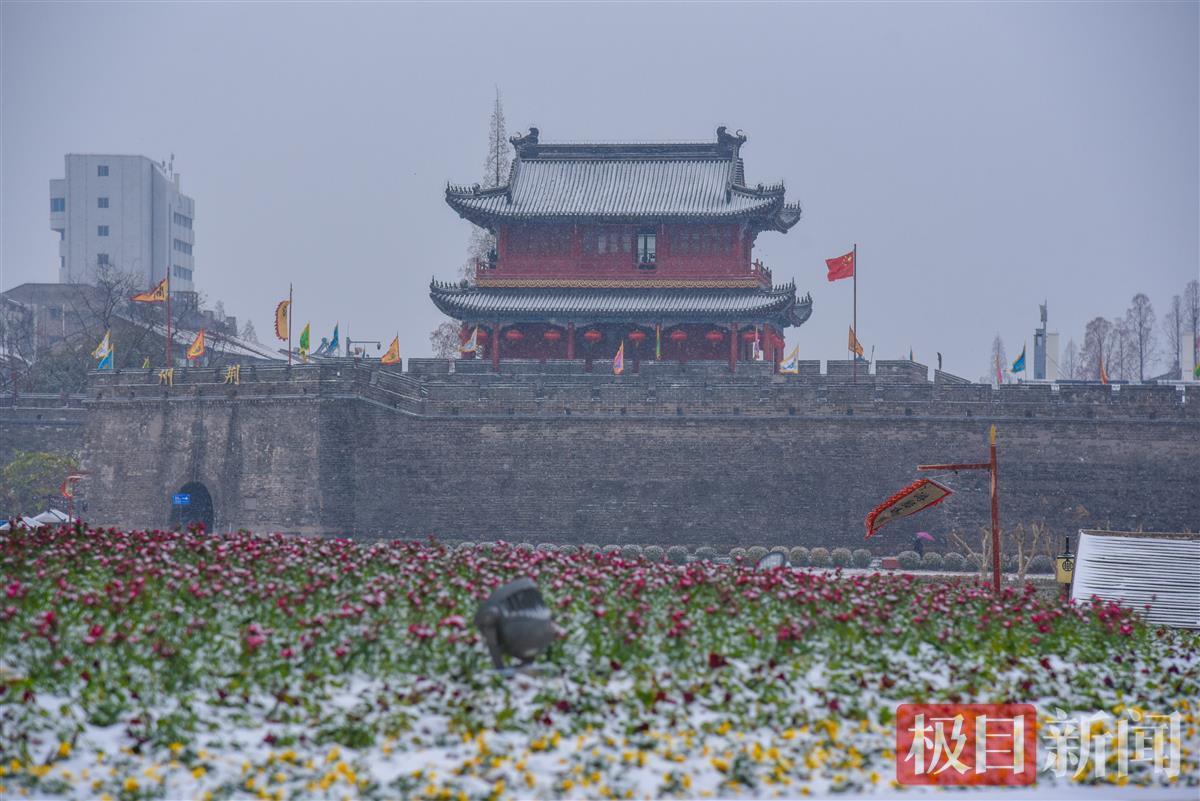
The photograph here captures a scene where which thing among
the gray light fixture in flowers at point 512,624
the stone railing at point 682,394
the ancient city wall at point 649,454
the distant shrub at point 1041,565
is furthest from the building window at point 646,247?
the gray light fixture in flowers at point 512,624

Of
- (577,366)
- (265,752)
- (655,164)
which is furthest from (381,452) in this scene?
(265,752)

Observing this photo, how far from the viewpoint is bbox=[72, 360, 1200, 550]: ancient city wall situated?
34.3m

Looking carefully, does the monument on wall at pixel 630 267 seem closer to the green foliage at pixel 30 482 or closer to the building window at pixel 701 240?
→ the building window at pixel 701 240

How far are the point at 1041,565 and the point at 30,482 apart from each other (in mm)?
24601

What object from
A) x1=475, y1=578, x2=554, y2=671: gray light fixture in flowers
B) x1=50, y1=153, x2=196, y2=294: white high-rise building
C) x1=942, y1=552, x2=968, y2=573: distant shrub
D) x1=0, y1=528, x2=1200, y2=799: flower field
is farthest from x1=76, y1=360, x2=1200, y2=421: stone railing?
x1=50, y1=153, x2=196, y2=294: white high-rise building

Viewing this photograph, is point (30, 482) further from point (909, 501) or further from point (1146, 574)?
point (1146, 574)

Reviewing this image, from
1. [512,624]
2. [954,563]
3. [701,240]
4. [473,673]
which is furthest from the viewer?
[701,240]

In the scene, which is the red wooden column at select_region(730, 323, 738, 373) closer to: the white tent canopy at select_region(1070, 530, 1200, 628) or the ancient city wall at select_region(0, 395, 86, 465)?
the ancient city wall at select_region(0, 395, 86, 465)

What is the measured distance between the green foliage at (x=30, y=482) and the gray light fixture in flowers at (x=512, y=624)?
30.0m

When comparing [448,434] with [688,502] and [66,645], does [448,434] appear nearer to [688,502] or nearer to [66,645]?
[688,502]

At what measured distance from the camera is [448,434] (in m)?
35.9

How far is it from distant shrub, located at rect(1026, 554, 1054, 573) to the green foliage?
78.3 feet

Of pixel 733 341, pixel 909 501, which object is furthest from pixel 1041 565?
pixel 909 501

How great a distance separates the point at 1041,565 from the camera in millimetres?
32562
